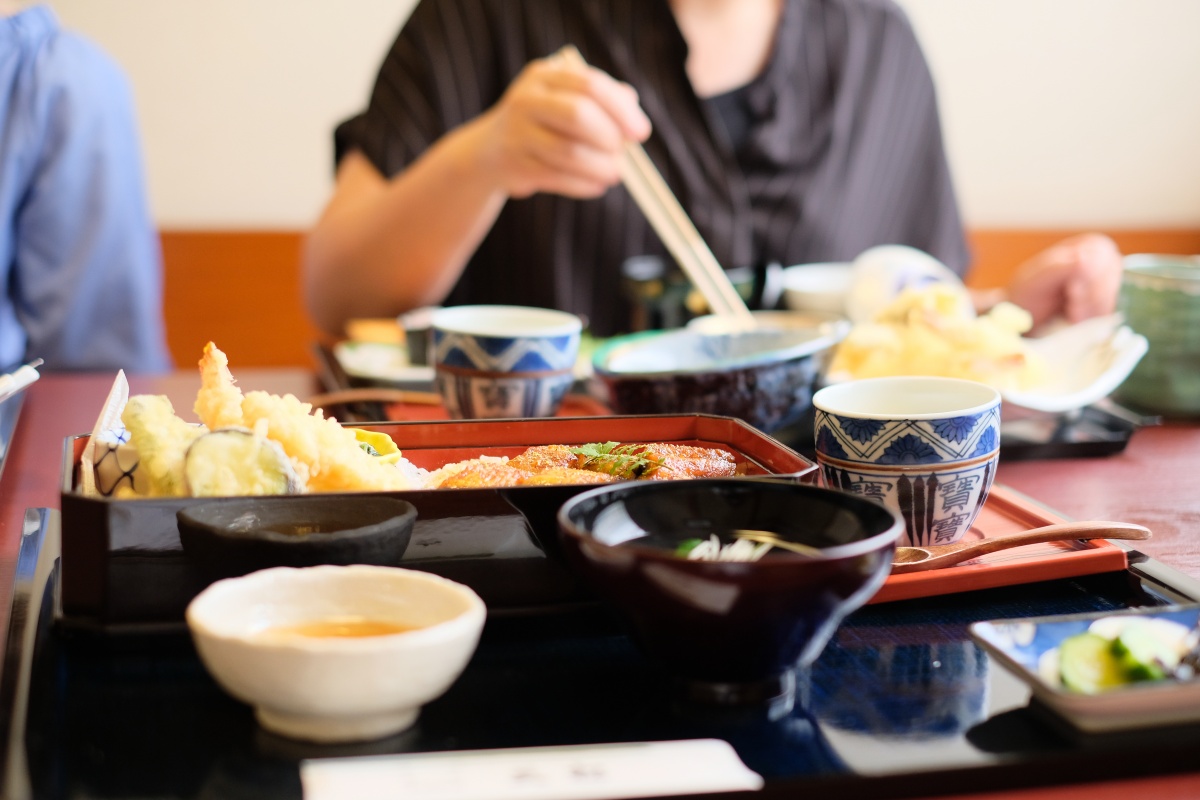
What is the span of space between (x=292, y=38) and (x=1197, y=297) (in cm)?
275

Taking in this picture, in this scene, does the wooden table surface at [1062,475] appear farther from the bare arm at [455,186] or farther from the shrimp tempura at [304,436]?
the bare arm at [455,186]

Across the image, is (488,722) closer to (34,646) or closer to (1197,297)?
(34,646)

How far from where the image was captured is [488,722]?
0.66 m


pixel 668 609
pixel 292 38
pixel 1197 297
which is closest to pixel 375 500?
pixel 668 609

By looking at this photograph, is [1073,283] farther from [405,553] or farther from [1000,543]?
[405,553]

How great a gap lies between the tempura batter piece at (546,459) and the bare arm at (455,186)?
0.74 meters

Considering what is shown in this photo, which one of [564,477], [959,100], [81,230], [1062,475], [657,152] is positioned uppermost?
[959,100]

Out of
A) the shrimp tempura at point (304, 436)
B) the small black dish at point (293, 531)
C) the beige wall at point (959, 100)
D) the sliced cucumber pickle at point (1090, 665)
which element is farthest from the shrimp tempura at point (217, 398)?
the beige wall at point (959, 100)

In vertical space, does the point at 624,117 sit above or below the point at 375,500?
above

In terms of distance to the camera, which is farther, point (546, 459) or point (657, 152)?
point (657, 152)

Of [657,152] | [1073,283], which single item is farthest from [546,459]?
[657,152]

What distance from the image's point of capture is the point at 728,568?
0.63 meters

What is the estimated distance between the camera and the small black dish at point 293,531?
0.71 m

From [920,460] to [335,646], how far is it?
0.49 metres
